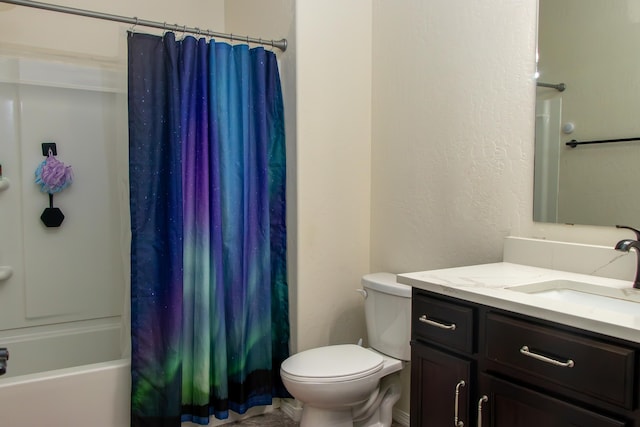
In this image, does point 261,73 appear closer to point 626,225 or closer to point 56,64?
point 56,64

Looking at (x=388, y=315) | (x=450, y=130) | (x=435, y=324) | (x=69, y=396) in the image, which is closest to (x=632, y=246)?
(x=435, y=324)

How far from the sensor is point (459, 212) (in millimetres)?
2082

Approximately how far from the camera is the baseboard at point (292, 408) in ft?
7.95

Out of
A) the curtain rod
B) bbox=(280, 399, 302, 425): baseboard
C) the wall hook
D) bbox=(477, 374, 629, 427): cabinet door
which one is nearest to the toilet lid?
bbox=(280, 399, 302, 425): baseboard

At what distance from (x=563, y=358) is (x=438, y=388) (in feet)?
1.48

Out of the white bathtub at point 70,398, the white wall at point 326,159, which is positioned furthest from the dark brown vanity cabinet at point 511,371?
the white bathtub at point 70,398

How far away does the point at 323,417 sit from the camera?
6.79 ft

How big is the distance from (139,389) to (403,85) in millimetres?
1864

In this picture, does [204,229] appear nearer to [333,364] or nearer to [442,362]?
[333,364]

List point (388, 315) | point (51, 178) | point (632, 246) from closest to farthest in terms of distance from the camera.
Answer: point (632, 246) → point (388, 315) → point (51, 178)

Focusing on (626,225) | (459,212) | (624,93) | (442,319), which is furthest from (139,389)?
(624,93)

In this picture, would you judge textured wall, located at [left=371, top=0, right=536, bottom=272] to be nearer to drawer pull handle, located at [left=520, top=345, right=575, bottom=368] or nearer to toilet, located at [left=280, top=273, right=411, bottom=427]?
toilet, located at [left=280, top=273, right=411, bottom=427]

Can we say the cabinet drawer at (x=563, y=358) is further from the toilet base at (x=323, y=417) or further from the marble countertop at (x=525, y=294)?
the toilet base at (x=323, y=417)

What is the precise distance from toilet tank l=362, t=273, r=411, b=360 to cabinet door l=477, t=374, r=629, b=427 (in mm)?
780
